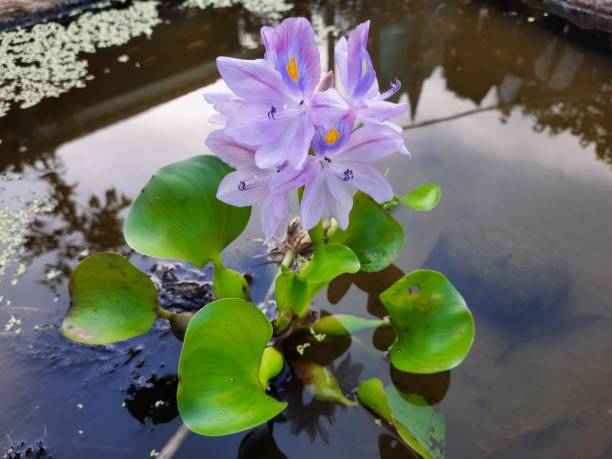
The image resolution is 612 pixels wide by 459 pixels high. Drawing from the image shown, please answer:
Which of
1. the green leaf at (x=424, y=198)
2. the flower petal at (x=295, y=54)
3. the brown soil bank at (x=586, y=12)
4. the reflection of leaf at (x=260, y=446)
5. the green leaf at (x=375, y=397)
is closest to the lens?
the flower petal at (x=295, y=54)

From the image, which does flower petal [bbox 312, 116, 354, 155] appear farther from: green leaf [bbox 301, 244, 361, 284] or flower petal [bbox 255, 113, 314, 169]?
green leaf [bbox 301, 244, 361, 284]

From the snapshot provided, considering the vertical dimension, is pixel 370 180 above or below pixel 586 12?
above

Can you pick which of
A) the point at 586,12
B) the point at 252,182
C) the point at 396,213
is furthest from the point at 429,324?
the point at 586,12

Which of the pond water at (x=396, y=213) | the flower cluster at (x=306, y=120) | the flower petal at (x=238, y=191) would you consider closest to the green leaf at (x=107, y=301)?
the pond water at (x=396, y=213)

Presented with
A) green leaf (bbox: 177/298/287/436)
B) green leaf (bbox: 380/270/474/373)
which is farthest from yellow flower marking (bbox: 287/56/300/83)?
green leaf (bbox: 380/270/474/373)

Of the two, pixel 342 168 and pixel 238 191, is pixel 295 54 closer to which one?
pixel 342 168

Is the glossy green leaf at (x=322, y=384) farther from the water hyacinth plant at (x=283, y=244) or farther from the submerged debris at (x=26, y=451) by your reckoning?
the submerged debris at (x=26, y=451)
